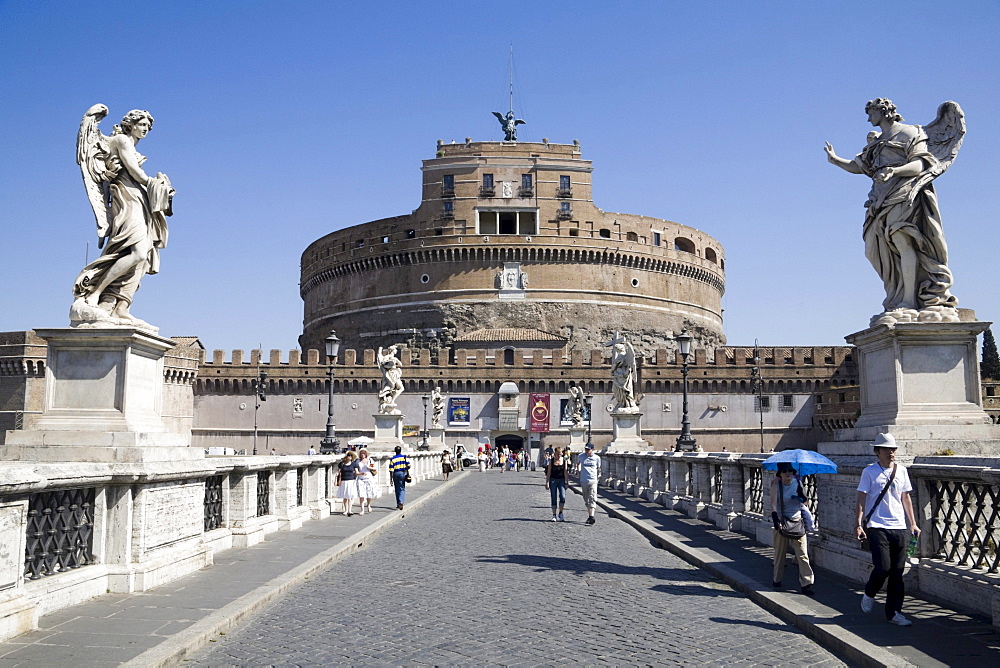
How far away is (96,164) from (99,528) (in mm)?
3154

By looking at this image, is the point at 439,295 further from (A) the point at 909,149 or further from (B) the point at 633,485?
(A) the point at 909,149

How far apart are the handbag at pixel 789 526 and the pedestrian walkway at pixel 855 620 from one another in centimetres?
44

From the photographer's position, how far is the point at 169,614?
607 centimetres

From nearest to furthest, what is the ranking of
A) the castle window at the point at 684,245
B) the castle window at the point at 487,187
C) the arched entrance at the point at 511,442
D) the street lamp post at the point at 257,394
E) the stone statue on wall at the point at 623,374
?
the stone statue on wall at the point at 623,374, the street lamp post at the point at 257,394, the arched entrance at the point at 511,442, the castle window at the point at 487,187, the castle window at the point at 684,245

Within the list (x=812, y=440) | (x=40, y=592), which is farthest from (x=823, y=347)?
(x=40, y=592)

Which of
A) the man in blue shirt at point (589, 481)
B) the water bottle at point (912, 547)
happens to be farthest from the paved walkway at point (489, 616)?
the man in blue shirt at point (589, 481)

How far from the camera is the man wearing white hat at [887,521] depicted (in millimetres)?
5949

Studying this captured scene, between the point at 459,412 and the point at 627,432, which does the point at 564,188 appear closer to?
the point at 459,412

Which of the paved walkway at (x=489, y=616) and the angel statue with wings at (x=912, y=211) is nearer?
the paved walkway at (x=489, y=616)

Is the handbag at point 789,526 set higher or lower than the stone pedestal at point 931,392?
lower

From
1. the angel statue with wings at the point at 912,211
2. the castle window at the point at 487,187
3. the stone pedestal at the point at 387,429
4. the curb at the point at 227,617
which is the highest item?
the castle window at the point at 487,187

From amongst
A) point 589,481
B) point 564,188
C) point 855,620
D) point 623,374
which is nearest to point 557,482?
point 589,481

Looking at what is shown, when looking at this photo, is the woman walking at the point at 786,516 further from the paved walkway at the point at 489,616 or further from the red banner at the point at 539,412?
the red banner at the point at 539,412

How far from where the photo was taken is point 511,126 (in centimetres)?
8231
